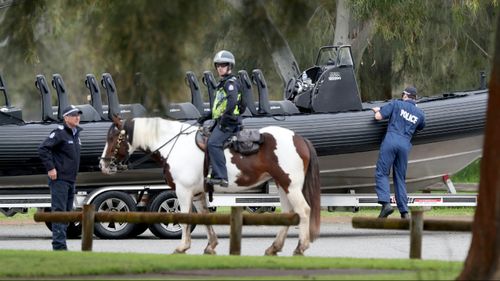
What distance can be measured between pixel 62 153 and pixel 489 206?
8.23 m

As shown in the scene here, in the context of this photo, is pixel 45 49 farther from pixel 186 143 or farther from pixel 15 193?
pixel 15 193

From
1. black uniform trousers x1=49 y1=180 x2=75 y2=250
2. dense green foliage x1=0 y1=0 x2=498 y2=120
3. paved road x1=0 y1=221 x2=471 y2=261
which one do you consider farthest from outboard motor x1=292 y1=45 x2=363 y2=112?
dense green foliage x1=0 y1=0 x2=498 y2=120

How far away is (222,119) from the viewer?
2056cm

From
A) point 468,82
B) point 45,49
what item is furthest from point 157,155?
point 468,82

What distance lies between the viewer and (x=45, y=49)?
12.7 metres

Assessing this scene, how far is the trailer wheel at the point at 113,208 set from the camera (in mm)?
23453

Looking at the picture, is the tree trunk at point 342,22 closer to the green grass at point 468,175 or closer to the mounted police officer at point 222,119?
the mounted police officer at point 222,119

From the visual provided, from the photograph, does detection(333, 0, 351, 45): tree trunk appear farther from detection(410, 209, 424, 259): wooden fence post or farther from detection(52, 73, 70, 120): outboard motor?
detection(52, 73, 70, 120): outboard motor

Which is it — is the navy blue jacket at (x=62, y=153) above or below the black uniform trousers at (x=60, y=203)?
above

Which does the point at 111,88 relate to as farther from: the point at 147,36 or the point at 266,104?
the point at 266,104

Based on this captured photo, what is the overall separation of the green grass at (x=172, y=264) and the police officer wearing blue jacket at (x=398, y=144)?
7.19 metres

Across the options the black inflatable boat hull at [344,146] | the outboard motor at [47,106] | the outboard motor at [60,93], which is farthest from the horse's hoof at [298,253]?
the outboard motor at [60,93]

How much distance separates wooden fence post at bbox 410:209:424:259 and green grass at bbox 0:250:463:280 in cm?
29

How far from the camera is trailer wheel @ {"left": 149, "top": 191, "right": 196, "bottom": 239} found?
23.4 m
